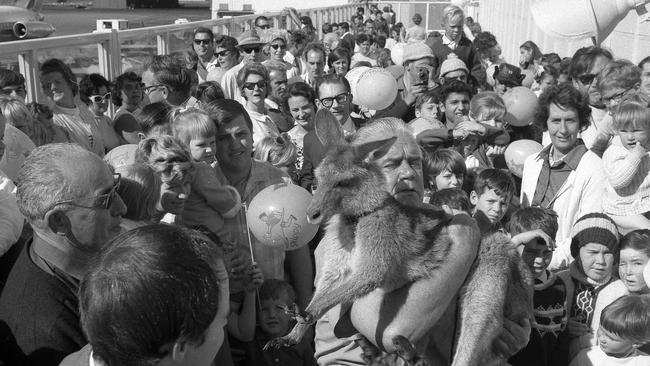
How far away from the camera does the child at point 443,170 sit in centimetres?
487

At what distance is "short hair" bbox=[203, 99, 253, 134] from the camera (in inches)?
172

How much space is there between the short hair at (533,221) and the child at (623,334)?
0.66 metres

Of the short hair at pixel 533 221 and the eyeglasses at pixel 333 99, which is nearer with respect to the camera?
the short hair at pixel 533 221

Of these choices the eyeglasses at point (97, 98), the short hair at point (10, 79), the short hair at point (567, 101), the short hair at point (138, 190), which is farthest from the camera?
the eyeglasses at point (97, 98)

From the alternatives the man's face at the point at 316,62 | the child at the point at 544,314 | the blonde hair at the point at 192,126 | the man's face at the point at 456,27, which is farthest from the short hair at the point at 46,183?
the man's face at the point at 456,27

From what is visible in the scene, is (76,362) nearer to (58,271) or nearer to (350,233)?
(58,271)

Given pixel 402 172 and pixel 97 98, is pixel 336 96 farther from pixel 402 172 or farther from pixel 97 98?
pixel 402 172

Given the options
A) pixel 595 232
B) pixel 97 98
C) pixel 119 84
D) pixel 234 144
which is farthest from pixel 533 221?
pixel 119 84

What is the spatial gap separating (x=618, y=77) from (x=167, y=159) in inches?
150

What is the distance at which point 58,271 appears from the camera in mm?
2670

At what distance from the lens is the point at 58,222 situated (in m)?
2.71

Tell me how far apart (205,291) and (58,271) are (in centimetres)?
110

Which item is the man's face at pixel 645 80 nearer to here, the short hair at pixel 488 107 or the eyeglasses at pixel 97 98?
the short hair at pixel 488 107

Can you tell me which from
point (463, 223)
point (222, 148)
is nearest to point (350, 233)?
point (463, 223)
